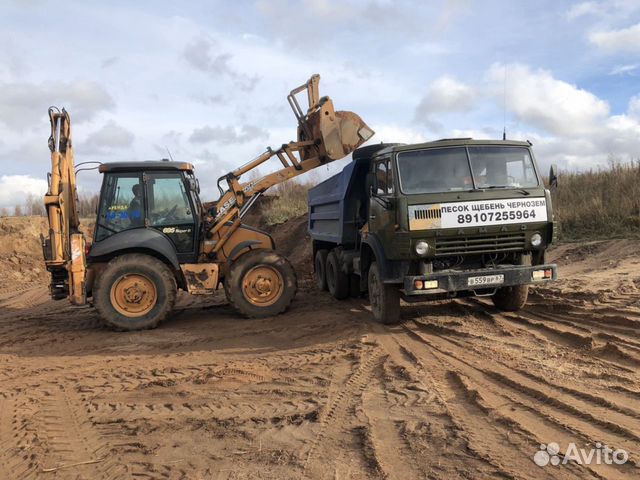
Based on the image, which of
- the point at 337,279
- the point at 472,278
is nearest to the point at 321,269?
the point at 337,279

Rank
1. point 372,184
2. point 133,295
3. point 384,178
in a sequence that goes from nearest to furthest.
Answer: point 384,178
point 372,184
point 133,295

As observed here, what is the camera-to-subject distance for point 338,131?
9.34 m

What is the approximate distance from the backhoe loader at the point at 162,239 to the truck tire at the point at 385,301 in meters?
1.87

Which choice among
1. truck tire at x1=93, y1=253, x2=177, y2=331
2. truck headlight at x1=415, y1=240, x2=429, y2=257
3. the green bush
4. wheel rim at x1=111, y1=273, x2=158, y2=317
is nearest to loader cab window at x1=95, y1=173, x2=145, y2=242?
truck tire at x1=93, y1=253, x2=177, y2=331

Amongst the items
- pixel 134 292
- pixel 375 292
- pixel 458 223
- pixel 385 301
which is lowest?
pixel 385 301

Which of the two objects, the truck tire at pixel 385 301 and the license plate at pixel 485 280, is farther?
the truck tire at pixel 385 301

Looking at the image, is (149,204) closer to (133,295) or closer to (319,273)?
(133,295)

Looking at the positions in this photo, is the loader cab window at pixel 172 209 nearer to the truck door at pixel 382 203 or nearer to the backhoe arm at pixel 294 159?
the backhoe arm at pixel 294 159

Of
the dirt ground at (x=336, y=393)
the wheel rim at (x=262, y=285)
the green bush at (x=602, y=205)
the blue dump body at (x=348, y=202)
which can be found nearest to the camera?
the dirt ground at (x=336, y=393)

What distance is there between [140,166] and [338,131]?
11.1ft

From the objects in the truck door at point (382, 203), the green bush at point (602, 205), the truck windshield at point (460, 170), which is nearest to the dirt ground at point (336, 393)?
the truck door at point (382, 203)

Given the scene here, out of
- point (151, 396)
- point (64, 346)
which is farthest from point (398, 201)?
point (64, 346)

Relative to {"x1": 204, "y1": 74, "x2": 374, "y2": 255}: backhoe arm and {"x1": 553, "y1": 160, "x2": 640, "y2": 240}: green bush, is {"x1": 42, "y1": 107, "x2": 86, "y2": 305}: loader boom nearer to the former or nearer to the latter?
{"x1": 204, "y1": 74, "x2": 374, "y2": 255}: backhoe arm

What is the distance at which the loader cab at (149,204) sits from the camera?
8711mm
